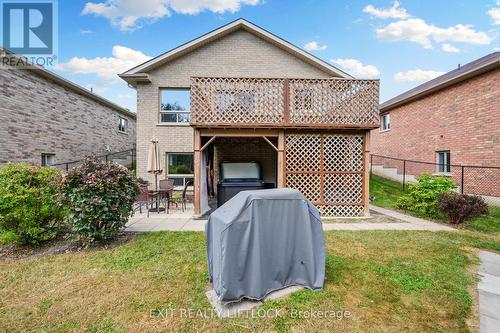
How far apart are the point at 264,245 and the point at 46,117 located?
43.7 ft

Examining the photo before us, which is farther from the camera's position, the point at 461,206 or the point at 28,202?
the point at 461,206

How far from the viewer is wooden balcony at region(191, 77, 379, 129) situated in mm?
7801

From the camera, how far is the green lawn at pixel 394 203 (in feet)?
23.0

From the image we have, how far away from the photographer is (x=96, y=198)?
5000mm

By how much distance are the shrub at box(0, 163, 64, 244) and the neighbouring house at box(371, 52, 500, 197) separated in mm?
14306

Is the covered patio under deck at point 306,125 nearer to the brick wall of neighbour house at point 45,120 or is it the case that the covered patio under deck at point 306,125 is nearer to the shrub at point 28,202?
the shrub at point 28,202

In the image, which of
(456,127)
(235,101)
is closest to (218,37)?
(235,101)

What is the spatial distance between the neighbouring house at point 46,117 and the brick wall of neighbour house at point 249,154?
26.8ft

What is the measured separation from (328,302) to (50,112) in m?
14.5

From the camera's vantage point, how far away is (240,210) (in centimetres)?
310

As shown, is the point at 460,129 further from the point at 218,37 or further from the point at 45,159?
the point at 45,159

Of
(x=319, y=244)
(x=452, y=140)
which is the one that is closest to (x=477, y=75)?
(x=452, y=140)

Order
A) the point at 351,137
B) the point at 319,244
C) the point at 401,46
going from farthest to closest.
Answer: the point at 401,46 < the point at 351,137 < the point at 319,244

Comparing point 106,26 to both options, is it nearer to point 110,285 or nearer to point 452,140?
point 110,285
